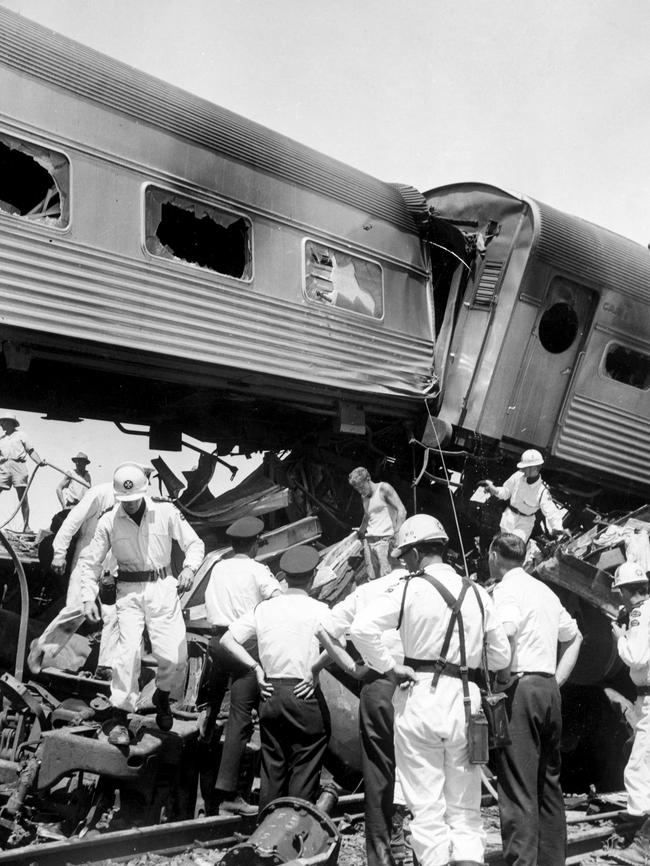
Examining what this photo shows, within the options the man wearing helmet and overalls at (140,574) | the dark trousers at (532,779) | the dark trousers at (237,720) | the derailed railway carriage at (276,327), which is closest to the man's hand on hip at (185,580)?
the man wearing helmet and overalls at (140,574)

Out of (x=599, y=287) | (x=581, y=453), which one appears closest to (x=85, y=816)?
(x=581, y=453)

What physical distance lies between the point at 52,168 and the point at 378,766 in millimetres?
4463

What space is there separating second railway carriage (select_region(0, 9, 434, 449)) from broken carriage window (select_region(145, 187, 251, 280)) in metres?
0.02

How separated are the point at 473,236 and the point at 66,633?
18.1ft

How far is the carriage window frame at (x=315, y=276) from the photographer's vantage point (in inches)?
283

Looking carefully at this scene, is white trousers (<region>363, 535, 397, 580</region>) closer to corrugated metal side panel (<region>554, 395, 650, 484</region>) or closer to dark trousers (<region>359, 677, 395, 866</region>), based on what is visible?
corrugated metal side panel (<region>554, 395, 650, 484</region>)

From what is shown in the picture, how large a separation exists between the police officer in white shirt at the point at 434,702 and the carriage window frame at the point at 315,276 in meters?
3.69

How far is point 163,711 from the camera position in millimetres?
4996

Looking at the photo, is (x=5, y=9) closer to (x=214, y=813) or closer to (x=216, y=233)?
(x=216, y=233)

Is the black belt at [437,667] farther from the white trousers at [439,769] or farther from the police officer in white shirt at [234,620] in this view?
the police officer in white shirt at [234,620]

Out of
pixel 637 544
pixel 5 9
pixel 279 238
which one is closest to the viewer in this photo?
pixel 5 9

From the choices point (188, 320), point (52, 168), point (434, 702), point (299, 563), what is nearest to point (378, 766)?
point (434, 702)

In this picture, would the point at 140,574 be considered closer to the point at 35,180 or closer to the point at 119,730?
the point at 119,730

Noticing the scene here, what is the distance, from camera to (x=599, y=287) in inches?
339
